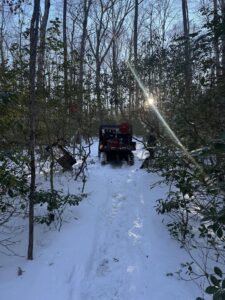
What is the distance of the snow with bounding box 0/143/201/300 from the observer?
496cm

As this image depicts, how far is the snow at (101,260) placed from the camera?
195 inches

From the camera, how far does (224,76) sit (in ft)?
14.0

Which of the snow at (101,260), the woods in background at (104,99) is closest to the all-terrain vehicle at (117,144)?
the woods in background at (104,99)

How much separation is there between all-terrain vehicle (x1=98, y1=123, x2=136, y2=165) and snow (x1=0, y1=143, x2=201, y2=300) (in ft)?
17.8

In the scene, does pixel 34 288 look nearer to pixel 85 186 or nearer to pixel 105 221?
pixel 105 221

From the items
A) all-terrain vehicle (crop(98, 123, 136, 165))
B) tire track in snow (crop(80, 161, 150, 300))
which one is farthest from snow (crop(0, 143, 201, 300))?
all-terrain vehicle (crop(98, 123, 136, 165))

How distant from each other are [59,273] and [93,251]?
2.72 ft

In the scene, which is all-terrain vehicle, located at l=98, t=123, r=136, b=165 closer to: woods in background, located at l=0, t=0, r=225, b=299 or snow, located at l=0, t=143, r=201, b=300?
woods in background, located at l=0, t=0, r=225, b=299

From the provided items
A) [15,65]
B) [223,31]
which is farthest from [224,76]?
[15,65]

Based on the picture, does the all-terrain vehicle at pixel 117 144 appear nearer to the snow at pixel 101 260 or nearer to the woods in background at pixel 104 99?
the woods in background at pixel 104 99

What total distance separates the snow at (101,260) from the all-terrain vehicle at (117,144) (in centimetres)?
544

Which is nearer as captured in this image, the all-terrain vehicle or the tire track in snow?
the tire track in snow

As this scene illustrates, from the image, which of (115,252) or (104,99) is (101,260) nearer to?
(115,252)

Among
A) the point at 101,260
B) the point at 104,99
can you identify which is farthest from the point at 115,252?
the point at 104,99
